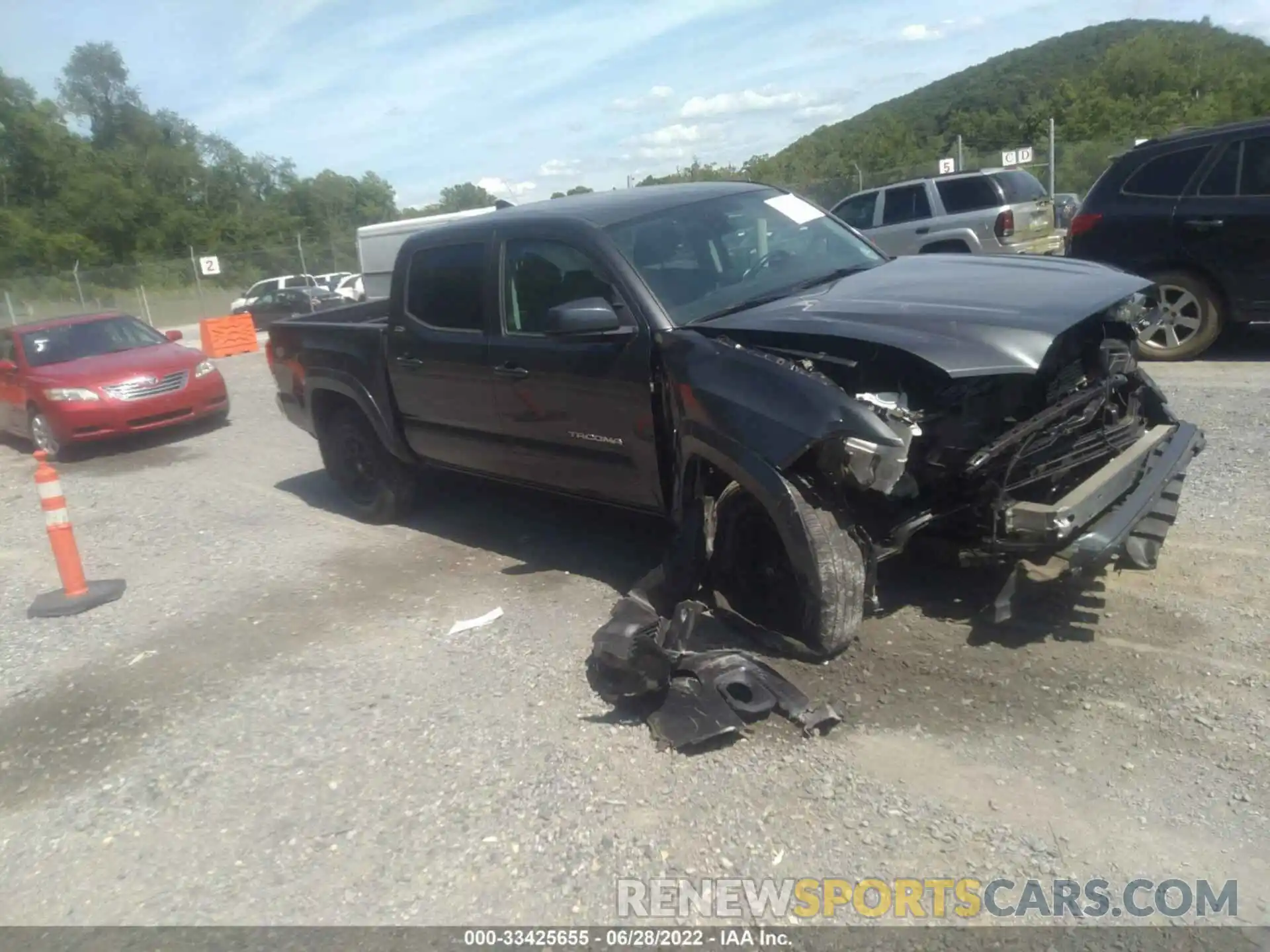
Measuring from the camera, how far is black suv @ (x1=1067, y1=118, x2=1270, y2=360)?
8.23 metres

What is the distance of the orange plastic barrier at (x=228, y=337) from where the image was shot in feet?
68.9

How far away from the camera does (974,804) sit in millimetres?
3324

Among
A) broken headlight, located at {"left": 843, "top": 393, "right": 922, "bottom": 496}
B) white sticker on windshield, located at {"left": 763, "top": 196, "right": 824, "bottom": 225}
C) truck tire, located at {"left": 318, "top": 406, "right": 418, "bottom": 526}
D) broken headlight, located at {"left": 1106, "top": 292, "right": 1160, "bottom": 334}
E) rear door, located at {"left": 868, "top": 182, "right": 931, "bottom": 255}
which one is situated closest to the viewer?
broken headlight, located at {"left": 843, "top": 393, "right": 922, "bottom": 496}

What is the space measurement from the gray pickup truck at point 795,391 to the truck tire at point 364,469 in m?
1.25

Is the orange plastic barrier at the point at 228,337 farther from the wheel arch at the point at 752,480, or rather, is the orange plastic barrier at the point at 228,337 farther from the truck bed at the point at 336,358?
the wheel arch at the point at 752,480

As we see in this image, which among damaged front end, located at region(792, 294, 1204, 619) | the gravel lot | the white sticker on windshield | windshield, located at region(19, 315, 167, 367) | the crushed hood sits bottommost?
the gravel lot

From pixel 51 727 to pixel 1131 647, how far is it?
4.75 m

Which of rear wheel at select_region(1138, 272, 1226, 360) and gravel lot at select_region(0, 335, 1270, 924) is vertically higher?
rear wheel at select_region(1138, 272, 1226, 360)

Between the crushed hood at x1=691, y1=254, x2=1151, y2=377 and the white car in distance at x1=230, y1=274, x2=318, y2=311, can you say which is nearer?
the crushed hood at x1=691, y1=254, x2=1151, y2=377

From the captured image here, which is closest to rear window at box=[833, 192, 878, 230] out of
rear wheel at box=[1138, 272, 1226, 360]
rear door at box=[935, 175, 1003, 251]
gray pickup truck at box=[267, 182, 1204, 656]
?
rear door at box=[935, 175, 1003, 251]

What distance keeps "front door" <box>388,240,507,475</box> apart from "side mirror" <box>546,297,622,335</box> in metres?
1.06

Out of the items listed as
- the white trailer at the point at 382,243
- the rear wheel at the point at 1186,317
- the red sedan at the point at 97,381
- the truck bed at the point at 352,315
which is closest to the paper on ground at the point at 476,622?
the truck bed at the point at 352,315

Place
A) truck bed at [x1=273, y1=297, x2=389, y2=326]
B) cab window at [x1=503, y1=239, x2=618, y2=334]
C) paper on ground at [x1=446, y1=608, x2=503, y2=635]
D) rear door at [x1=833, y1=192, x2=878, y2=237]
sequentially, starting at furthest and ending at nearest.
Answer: rear door at [x1=833, y1=192, x2=878, y2=237], truck bed at [x1=273, y1=297, x2=389, y2=326], paper on ground at [x1=446, y1=608, x2=503, y2=635], cab window at [x1=503, y1=239, x2=618, y2=334]

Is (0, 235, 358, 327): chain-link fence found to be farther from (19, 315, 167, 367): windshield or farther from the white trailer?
(19, 315, 167, 367): windshield
